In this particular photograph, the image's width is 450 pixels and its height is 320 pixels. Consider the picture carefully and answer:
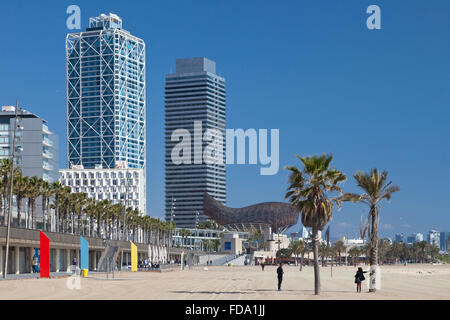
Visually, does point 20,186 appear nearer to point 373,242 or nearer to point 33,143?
point 373,242

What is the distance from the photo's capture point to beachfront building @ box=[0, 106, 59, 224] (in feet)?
453

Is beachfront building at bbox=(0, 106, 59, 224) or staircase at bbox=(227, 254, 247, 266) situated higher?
beachfront building at bbox=(0, 106, 59, 224)

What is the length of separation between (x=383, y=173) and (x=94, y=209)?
7363 centimetres

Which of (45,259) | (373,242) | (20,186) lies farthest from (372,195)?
(20,186)

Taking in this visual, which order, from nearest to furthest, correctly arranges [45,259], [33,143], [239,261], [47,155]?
1. [45,259]
2. [33,143]
3. [47,155]
4. [239,261]

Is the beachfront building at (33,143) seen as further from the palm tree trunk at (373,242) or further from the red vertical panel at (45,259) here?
the palm tree trunk at (373,242)

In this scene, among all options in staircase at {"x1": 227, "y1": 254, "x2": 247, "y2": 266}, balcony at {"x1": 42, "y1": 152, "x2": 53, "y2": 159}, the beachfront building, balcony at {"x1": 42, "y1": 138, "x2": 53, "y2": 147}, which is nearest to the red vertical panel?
the beachfront building

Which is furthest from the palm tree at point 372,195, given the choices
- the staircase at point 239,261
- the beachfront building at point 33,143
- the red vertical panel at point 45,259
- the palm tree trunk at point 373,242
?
the staircase at point 239,261

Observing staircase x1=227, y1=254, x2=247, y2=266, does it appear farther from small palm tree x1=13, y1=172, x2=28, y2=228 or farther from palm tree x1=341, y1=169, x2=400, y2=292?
palm tree x1=341, y1=169, x2=400, y2=292

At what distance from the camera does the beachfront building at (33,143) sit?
5438 inches

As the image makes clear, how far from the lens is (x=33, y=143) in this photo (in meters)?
139
